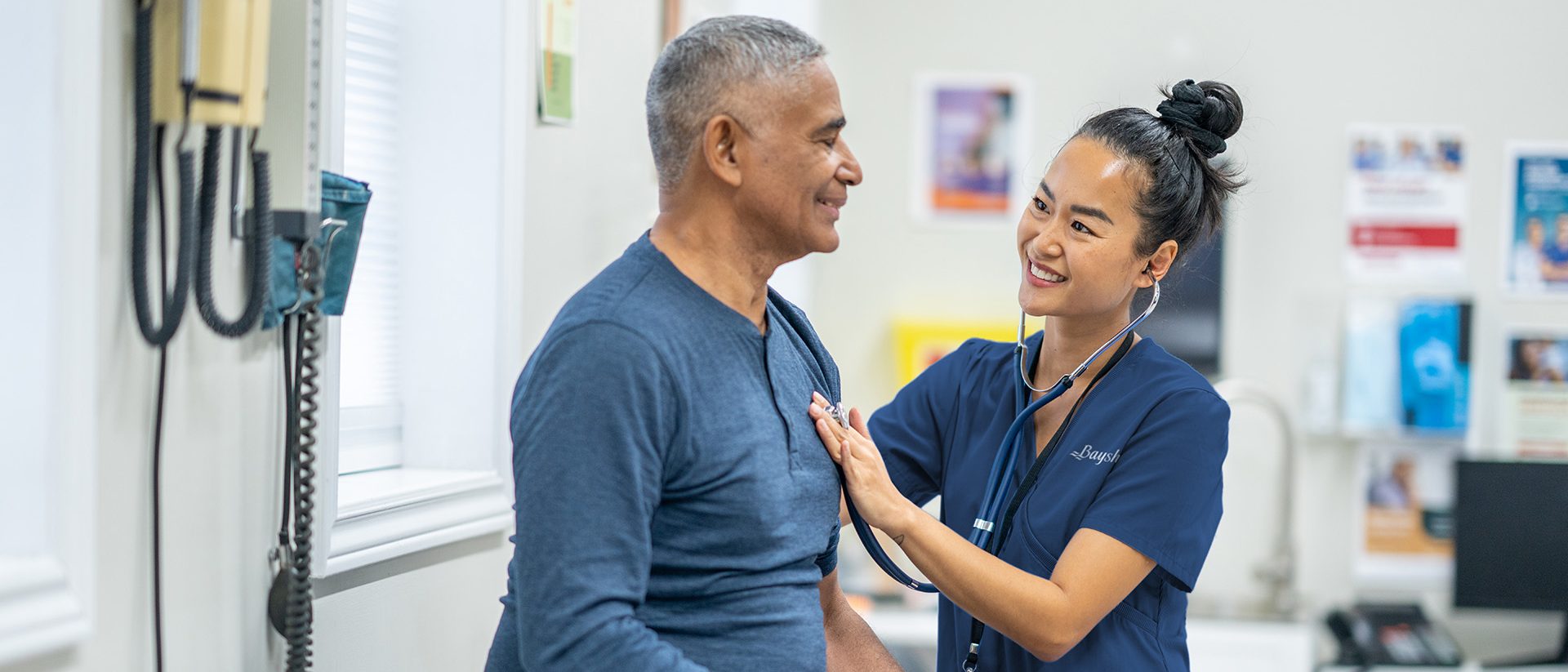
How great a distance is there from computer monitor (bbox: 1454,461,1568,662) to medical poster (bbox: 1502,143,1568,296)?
48 centimetres

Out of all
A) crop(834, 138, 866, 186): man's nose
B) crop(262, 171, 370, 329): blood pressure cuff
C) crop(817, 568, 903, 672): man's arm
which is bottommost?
crop(817, 568, 903, 672): man's arm

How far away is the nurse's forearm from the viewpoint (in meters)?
1.36

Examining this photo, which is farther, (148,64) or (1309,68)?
(1309,68)

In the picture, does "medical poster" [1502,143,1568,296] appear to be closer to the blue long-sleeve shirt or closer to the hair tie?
the hair tie

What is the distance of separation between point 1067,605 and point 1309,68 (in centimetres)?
227

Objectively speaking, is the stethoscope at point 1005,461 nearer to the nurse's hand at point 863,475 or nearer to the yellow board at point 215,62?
the nurse's hand at point 863,475

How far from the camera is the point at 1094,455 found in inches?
59.6

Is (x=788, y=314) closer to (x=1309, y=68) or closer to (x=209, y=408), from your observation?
(x=209, y=408)

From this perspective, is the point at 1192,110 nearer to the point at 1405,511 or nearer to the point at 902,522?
→ the point at 902,522

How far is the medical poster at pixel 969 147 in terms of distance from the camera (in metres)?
3.32

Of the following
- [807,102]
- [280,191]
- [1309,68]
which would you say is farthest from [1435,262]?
[280,191]

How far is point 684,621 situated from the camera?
1.17 metres

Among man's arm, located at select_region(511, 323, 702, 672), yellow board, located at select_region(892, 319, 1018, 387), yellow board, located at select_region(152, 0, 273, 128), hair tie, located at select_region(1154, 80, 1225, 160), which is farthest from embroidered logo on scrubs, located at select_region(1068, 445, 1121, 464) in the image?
yellow board, located at select_region(892, 319, 1018, 387)

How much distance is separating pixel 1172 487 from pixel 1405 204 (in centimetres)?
206
